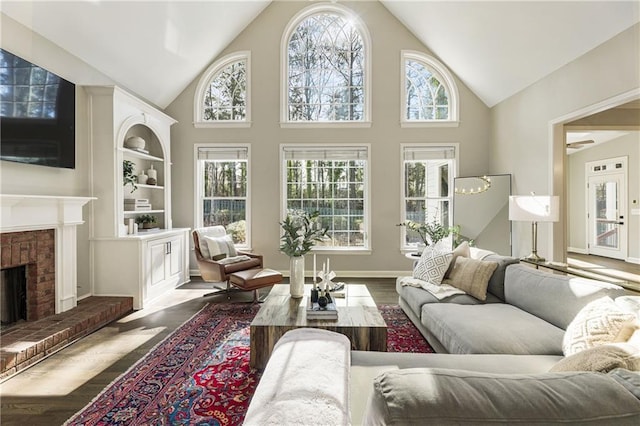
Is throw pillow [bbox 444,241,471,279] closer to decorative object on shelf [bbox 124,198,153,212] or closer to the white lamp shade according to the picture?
the white lamp shade

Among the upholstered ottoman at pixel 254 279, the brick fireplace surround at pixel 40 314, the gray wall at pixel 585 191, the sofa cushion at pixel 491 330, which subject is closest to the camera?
the sofa cushion at pixel 491 330

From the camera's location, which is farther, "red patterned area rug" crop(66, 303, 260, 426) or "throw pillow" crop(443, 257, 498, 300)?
"throw pillow" crop(443, 257, 498, 300)

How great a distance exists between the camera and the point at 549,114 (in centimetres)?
391

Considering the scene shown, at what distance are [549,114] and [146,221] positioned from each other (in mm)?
5526

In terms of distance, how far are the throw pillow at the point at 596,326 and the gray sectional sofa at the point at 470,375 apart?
0.15m

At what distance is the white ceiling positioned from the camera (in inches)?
122

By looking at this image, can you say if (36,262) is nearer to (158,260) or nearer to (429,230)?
(158,260)

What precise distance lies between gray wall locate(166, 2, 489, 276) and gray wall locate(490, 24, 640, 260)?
1.93 feet

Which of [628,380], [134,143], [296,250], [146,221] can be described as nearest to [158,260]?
[146,221]

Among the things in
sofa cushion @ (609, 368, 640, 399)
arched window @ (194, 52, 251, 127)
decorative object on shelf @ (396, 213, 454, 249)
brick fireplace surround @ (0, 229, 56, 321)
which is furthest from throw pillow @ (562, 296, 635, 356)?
arched window @ (194, 52, 251, 127)

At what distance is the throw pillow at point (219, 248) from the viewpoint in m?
4.46

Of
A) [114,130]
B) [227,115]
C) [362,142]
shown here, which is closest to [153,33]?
[114,130]

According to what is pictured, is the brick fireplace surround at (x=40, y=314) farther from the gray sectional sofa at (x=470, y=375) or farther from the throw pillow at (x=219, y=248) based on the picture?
the gray sectional sofa at (x=470, y=375)

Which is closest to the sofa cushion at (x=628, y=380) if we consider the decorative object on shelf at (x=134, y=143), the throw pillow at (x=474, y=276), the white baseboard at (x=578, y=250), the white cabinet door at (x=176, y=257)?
the throw pillow at (x=474, y=276)
